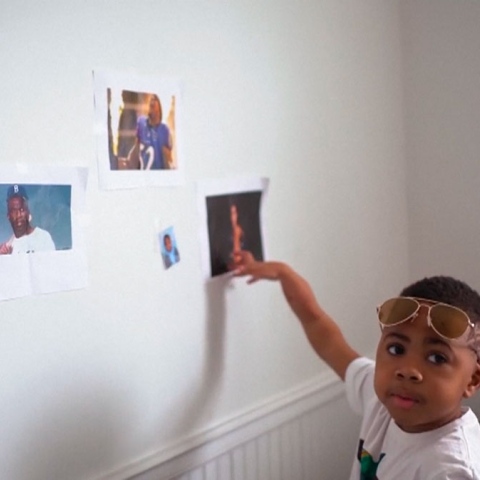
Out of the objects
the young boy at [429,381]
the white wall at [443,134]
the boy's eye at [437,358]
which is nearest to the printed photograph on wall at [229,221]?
the young boy at [429,381]

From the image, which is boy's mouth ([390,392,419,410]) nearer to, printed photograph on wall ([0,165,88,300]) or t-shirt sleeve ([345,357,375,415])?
t-shirt sleeve ([345,357,375,415])

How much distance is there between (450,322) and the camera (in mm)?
1133

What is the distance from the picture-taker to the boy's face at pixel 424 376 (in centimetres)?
114

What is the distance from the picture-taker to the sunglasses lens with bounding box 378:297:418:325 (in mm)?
1173

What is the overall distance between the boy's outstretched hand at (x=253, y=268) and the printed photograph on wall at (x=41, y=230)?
411mm

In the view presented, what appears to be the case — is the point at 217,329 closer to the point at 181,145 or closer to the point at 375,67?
the point at 181,145

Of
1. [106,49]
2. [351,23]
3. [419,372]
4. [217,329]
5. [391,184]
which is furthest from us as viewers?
[391,184]

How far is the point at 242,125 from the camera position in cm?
155

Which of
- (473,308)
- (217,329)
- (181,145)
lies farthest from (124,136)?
(473,308)

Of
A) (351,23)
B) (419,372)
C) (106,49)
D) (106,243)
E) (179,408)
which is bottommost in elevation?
(179,408)

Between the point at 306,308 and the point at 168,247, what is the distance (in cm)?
36

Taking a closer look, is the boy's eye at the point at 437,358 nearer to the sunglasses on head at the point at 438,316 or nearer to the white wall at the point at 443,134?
the sunglasses on head at the point at 438,316

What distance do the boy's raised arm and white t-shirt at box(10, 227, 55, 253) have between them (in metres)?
0.49

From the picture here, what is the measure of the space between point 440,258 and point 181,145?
1.04 metres
